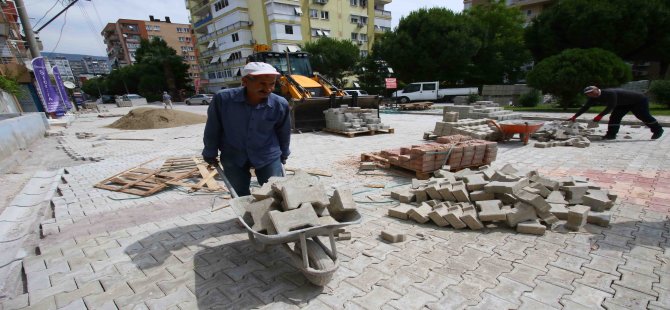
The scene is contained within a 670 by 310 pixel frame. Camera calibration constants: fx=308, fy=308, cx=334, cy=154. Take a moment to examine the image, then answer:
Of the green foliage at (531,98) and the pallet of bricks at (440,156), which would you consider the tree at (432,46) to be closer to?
the green foliage at (531,98)

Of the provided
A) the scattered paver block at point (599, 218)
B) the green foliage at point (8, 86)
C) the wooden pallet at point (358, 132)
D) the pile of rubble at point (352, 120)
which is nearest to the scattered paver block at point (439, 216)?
the scattered paver block at point (599, 218)

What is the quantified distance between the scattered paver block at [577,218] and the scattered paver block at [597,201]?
0.34m

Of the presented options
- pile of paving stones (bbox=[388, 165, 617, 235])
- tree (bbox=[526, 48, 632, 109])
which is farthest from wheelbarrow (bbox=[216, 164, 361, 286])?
tree (bbox=[526, 48, 632, 109])

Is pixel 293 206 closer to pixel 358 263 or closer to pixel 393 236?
pixel 358 263

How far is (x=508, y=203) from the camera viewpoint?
12.1ft

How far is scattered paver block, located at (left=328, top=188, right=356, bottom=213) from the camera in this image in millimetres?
2549

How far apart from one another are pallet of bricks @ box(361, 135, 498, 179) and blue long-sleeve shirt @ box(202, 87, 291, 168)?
2797 mm

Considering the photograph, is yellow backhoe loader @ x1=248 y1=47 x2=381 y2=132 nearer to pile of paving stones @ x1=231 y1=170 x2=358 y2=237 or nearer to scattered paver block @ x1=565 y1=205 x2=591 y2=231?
pile of paving stones @ x1=231 y1=170 x2=358 y2=237

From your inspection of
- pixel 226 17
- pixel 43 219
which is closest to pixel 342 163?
pixel 43 219

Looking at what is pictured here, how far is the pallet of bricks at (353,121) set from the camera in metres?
9.57

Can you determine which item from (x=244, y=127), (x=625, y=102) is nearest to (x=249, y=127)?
(x=244, y=127)

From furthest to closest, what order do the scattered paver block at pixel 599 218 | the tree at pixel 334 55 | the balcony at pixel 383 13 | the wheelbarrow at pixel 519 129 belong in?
the balcony at pixel 383 13 < the tree at pixel 334 55 < the wheelbarrow at pixel 519 129 < the scattered paver block at pixel 599 218

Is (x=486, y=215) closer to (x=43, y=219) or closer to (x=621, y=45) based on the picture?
(x=43, y=219)

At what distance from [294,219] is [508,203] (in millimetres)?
2765
